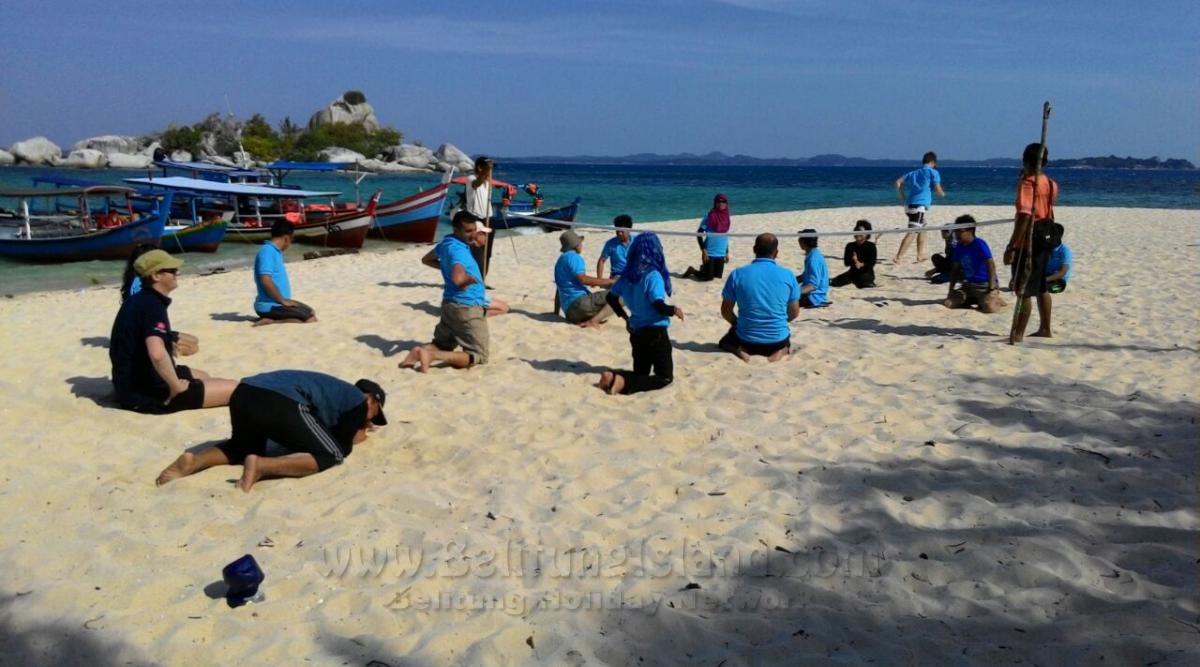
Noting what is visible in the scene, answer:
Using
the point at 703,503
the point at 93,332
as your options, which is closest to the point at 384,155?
the point at 93,332

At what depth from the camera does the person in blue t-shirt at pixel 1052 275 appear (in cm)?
777

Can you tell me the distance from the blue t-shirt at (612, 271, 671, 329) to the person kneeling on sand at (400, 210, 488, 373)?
1.44 meters

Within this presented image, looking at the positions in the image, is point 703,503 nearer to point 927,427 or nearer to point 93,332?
point 927,427

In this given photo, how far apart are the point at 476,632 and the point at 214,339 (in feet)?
20.2

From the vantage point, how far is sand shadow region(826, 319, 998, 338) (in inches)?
337

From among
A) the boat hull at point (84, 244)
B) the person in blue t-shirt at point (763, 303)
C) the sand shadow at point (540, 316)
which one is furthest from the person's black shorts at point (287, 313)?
the boat hull at point (84, 244)

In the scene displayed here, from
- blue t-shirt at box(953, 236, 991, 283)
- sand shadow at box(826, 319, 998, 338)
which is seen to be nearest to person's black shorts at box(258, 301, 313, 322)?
sand shadow at box(826, 319, 998, 338)

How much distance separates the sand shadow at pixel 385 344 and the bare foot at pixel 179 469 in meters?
3.07

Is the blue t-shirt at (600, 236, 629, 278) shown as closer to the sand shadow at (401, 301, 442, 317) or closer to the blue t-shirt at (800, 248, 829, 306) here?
the sand shadow at (401, 301, 442, 317)

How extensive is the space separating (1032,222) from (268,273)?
24.1 ft

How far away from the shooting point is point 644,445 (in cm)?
559

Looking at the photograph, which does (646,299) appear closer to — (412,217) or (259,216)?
(412,217)

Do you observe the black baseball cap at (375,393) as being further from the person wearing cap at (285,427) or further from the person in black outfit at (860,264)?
the person in black outfit at (860,264)

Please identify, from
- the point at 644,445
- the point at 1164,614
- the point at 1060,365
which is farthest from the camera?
the point at 1060,365
